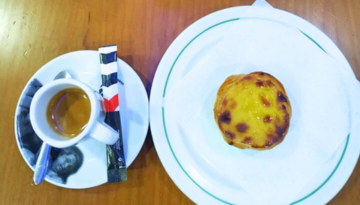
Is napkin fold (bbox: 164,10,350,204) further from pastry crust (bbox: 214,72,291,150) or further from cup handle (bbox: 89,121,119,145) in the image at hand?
cup handle (bbox: 89,121,119,145)

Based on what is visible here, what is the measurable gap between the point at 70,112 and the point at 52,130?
6cm

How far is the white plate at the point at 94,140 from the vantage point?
0.67 meters

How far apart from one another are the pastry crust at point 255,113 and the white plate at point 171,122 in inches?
4.9

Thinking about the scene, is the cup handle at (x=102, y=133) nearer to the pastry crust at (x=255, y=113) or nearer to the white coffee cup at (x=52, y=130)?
the white coffee cup at (x=52, y=130)

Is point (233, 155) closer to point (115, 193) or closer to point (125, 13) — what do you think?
point (115, 193)

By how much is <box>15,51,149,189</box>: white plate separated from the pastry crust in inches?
8.1

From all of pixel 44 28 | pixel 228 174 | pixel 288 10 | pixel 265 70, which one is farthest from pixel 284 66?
pixel 44 28

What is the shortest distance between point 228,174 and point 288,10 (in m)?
0.49

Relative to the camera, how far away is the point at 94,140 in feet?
2.24

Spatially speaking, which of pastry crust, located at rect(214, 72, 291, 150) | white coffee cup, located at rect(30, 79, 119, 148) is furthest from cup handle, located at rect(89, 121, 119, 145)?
pastry crust, located at rect(214, 72, 291, 150)

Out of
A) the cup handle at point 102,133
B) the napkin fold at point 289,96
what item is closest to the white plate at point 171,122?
the napkin fold at point 289,96

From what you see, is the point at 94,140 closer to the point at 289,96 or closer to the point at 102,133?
the point at 102,133

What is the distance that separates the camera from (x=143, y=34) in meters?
0.79

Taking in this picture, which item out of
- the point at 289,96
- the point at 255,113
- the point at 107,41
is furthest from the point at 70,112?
the point at 289,96
